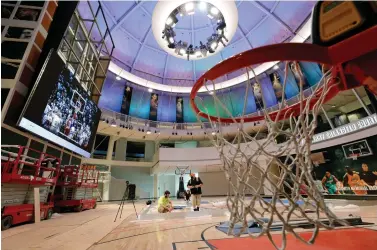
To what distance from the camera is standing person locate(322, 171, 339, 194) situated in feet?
34.4

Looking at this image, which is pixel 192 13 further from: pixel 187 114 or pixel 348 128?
pixel 187 114

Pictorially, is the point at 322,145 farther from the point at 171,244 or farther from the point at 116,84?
the point at 116,84

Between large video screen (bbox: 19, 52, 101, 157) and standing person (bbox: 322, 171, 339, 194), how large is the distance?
12.0 m

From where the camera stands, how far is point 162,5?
234 inches

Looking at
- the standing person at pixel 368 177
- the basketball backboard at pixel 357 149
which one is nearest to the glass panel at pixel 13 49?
the basketball backboard at pixel 357 149

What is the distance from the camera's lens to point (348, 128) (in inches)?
372

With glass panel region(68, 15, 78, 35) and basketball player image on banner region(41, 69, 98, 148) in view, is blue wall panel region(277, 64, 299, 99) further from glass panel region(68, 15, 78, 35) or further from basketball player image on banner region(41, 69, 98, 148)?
glass panel region(68, 15, 78, 35)

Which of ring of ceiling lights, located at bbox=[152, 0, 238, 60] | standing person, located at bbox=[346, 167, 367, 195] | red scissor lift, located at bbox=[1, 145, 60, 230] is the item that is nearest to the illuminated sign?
standing person, located at bbox=[346, 167, 367, 195]

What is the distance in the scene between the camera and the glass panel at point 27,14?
237 inches

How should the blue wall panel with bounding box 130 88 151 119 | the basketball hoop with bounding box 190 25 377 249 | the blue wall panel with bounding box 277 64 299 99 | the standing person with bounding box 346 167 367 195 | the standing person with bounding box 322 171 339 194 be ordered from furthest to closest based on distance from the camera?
the blue wall panel with bounding box 130 88 151 119 < the blue wall panel with bounding box 277 64 299 99 < the standing person with bounding box 322 171 339 194 < the standing person with bounding box 346 167 367 195 < the basketball hoop with bounding box 190 25 377 249

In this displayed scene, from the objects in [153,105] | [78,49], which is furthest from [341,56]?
[153,105]

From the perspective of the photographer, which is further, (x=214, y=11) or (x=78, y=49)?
(x=78, y=49)

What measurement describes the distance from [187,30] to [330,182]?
1280 centimetres

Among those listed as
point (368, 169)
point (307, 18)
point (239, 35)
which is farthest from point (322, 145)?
point (239, 35)
